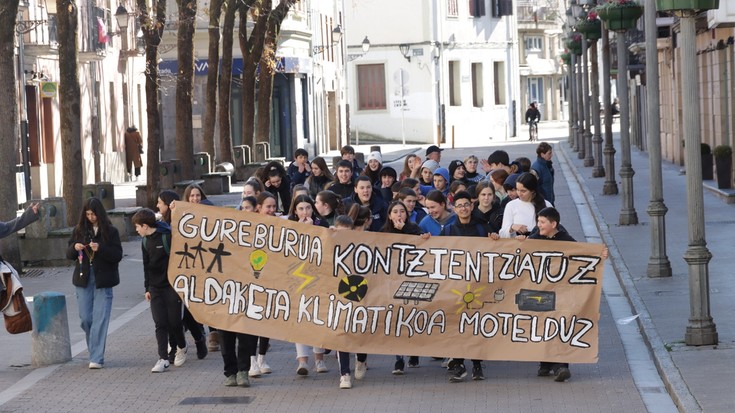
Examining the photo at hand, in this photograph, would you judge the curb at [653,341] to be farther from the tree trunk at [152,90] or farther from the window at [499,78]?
the window at [499,78]

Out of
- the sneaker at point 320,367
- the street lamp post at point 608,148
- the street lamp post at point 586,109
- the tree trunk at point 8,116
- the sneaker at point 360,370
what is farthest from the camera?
the street lamp post at point 586,109

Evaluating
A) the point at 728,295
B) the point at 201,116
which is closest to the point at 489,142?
the point at 201,116

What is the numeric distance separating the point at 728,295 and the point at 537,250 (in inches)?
165

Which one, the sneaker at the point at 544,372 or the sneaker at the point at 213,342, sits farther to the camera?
the sneaker at the point at 213,342

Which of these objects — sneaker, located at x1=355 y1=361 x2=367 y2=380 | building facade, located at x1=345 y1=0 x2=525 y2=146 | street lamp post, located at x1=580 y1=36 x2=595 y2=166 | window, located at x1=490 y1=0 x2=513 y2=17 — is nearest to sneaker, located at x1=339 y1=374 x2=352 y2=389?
sneaker, located at x1=355 y1=361 x2=367 y2=380

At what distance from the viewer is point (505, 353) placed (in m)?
12.3

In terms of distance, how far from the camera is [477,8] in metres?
77.4

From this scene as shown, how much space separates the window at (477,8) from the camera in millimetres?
77188

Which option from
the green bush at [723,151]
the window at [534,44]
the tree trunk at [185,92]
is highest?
the window at [534,44]

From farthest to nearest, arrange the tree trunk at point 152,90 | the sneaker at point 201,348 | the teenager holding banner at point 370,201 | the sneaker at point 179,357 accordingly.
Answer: the tree trunk at point 152,90 → the teenager holding banner at point 370,201 → the sneaker at point 201,348 → the sneaker at point 179,357

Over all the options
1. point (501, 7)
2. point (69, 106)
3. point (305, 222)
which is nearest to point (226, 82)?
point (69, 106)

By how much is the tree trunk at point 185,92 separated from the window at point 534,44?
2729 inches

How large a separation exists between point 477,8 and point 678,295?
2450 inches

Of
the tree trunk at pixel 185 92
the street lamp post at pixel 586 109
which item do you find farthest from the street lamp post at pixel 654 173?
the street lamp post at pixel 586 109
